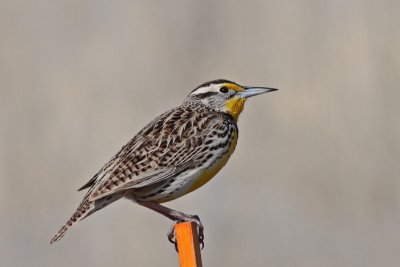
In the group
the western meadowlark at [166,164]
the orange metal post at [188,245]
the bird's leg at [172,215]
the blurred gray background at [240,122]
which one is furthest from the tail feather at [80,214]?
the blurred gray background at [240,122]

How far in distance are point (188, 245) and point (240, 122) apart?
299cm

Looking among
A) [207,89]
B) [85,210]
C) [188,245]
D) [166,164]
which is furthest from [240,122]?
[188,245]

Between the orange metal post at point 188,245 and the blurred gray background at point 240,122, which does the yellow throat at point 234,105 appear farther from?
the blurred gray background at point 240,122

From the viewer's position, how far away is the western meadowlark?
3730 mm

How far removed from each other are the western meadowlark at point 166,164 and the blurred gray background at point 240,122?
1852 mm

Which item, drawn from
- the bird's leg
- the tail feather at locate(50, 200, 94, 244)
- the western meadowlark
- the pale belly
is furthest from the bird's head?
the tail feather at locate(50, 200, 94, 244)

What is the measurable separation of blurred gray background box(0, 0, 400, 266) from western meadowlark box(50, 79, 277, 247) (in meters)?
1.85

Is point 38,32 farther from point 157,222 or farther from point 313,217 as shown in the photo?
→ point 313,217

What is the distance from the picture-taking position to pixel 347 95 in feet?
20.9

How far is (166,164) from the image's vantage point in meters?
3.81

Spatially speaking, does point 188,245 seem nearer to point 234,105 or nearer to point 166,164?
point 166,164

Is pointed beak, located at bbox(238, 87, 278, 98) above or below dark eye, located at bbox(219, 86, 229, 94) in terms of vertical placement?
below

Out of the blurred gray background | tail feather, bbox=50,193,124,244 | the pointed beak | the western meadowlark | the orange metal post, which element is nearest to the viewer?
the orange metal post

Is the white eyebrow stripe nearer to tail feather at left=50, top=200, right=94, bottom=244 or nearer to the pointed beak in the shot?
the pointed beak
